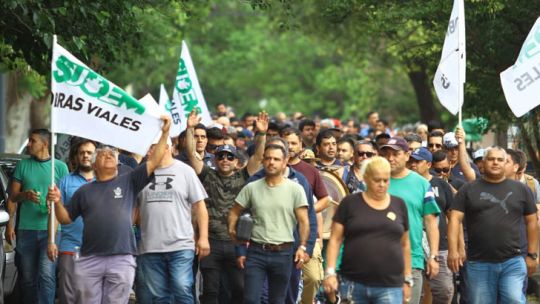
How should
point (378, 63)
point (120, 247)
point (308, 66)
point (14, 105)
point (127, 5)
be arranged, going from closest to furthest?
point (120, 247), point (127, 5), point (14, 105), point (378, 63), point (308, 66)

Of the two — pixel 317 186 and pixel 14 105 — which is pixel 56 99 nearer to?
pixel 317 186

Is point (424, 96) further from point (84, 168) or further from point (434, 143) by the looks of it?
point (84, 168)

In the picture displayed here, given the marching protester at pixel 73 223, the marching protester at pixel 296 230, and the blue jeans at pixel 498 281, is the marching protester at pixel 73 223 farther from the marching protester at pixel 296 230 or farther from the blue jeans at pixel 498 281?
the blue jeans at pixel 498 281

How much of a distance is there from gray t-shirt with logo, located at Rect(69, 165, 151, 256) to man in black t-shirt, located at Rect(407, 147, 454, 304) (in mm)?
2725

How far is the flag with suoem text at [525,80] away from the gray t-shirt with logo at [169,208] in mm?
3114

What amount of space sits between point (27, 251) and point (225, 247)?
1.95 m

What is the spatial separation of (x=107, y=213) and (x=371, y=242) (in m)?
2.49

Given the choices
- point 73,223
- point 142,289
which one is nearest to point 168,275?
point 142,289

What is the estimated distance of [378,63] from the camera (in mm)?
40344

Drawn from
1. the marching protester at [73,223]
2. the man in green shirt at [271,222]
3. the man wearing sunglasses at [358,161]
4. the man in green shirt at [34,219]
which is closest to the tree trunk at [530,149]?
the man wearing sunglasses at [358,161]

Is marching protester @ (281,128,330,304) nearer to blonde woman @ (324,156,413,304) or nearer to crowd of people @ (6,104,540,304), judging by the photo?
crowd of people @ (6,104,540,304)

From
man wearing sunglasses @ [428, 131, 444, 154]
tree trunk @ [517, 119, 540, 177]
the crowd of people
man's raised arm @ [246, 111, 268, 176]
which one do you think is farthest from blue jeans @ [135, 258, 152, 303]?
tree trunk @ [517, 119, 540, 177]

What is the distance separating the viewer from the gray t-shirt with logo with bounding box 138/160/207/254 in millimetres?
11766

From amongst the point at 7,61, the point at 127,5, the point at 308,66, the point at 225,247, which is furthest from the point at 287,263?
the point at 308,66
